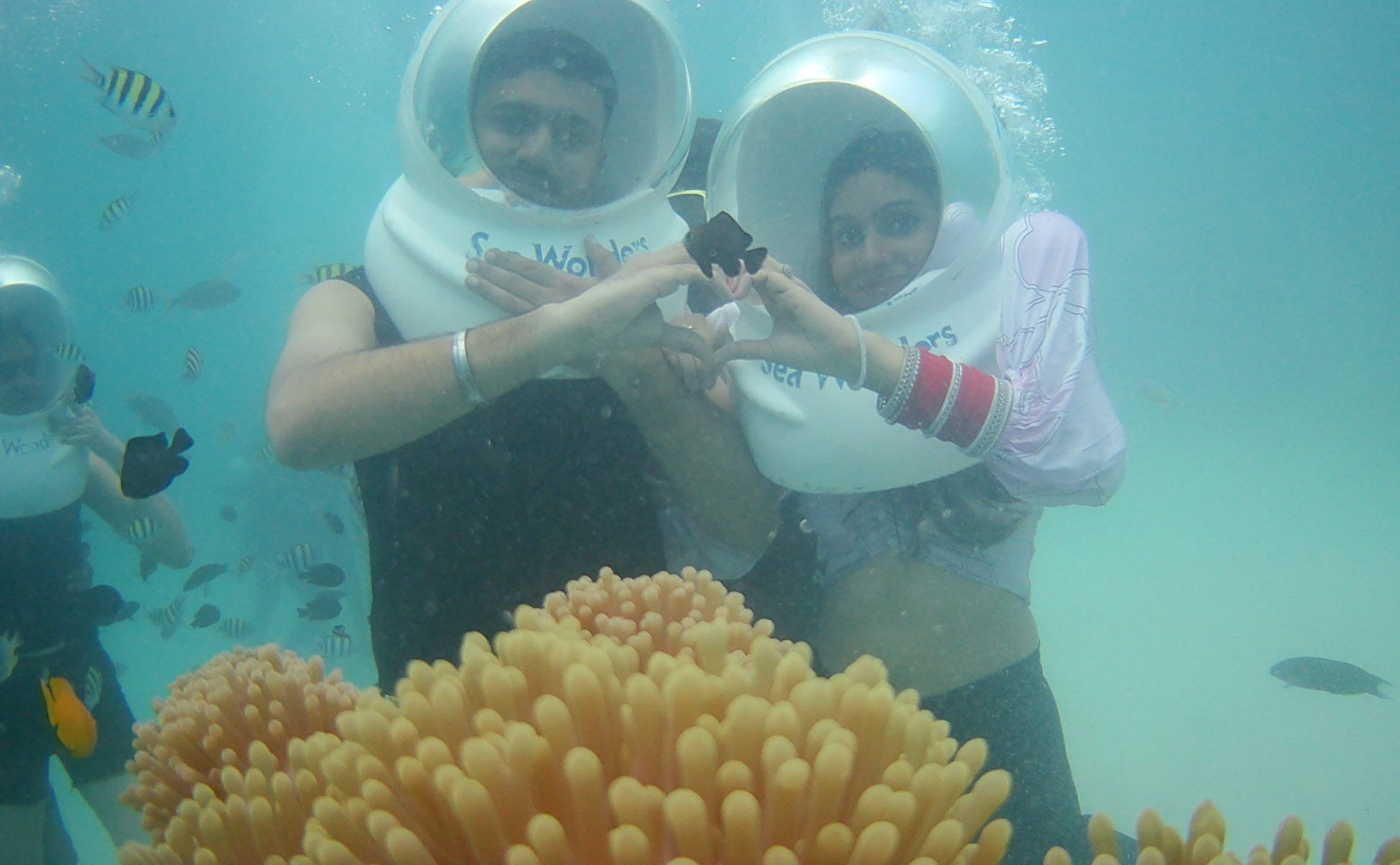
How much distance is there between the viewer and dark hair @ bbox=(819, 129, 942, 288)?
286 cm

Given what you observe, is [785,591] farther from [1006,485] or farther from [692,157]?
[692,157]

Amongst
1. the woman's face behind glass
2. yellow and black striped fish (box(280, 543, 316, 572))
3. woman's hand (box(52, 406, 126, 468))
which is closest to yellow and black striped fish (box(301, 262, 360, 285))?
woman's hand (box(52, 406, 126, 468))

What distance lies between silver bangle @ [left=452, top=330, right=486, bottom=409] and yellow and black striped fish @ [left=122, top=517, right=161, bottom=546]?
576cm

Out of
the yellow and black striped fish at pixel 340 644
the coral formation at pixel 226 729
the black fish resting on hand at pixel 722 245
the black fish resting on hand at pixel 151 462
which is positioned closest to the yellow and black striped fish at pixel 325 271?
the black fish resting on hand at pixel 151 462

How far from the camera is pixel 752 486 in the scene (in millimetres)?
2803

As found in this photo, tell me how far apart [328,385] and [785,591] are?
6.10 feet

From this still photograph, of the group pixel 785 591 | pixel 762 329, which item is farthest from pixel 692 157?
pixel 785 591

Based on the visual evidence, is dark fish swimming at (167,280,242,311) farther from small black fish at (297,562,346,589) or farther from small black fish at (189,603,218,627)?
small black fish at (297,562,346,589)

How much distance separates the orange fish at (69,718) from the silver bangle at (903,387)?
4.50 m

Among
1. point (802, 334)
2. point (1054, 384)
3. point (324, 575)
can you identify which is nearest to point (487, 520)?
point (802, 334)

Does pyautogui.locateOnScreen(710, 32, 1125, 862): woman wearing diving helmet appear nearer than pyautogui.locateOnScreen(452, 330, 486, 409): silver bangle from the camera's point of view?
No

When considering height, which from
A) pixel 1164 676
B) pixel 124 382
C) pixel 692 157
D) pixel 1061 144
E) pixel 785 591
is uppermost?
pixel 1061 144

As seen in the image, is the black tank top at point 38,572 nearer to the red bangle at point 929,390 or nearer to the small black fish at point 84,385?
the small black fish at point 84,385

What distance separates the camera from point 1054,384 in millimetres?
2299
